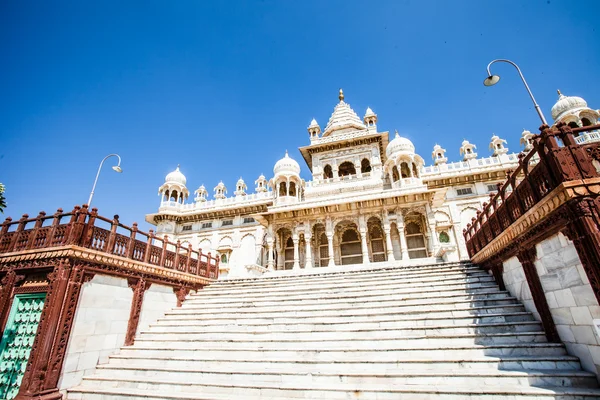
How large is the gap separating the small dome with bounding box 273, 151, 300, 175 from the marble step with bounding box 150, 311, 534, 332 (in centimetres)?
1433

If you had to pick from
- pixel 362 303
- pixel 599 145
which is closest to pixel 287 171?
pixel 362 303

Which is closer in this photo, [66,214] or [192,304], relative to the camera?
[66,214]

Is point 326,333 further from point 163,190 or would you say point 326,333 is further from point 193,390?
point 163,190

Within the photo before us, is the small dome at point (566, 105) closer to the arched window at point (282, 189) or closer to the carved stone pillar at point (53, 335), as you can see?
the arched window at point (282, 189)

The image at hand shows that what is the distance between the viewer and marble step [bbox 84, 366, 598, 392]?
5.31 metres

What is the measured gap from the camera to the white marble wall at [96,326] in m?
7.70

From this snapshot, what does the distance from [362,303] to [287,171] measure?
14729 mm

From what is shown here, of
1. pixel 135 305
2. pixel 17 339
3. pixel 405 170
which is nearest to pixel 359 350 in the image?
pixel 135 305

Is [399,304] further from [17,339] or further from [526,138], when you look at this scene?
[526,138]

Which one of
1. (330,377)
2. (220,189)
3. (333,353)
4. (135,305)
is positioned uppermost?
(220,189)

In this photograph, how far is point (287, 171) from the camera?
2270cm

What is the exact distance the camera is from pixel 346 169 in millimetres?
26797

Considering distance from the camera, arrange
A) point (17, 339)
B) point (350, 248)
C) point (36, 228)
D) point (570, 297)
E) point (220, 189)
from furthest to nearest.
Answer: point (220, 189) < point (350, 248) < point (36, 228) < point (17, 339) < point (570, 297)

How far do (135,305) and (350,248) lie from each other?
15065mm
